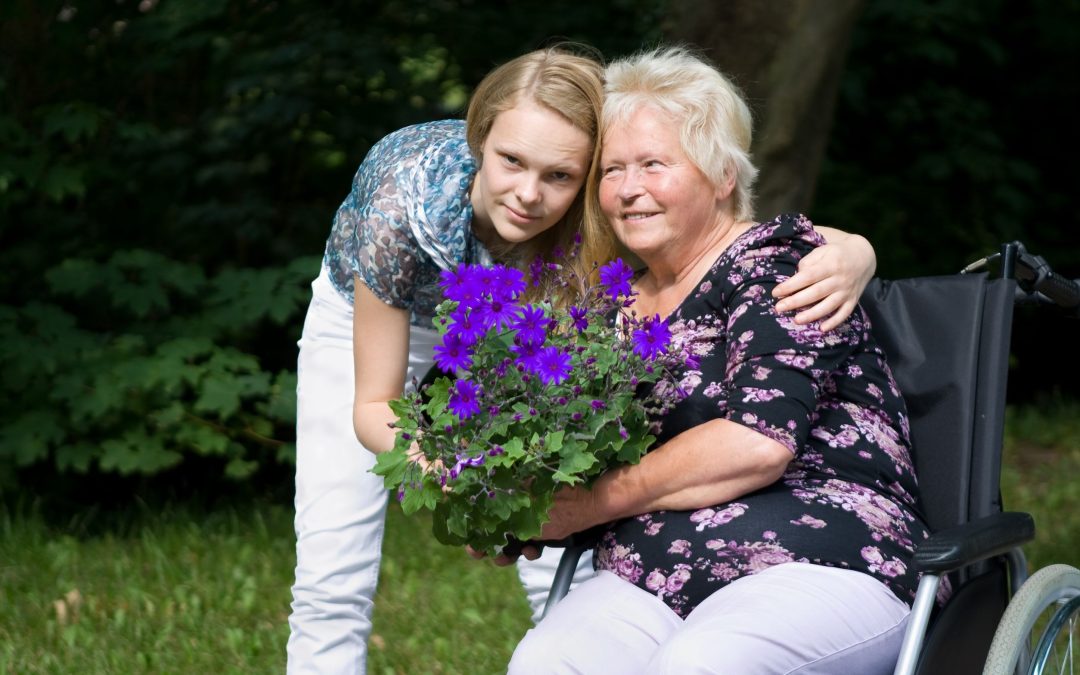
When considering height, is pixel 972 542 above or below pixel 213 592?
above

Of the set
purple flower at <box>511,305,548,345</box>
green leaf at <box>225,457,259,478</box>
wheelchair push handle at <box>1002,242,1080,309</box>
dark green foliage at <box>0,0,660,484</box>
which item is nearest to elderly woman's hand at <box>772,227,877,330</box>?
wheelchair push handle at <box>1002,242,1080,309</box>

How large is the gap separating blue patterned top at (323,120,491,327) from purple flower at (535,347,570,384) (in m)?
0.58

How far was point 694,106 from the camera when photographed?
258 cm

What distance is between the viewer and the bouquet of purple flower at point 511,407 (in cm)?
218

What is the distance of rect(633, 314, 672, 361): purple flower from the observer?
2240 millimetres

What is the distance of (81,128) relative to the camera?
4855 millimetres

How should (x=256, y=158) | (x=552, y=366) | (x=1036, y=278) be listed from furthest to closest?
(x=256, y=158)
(x=1036, y=278)
(x=552, y=366)

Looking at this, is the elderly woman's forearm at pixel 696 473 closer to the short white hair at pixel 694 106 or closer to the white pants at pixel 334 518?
the short white hair at pixel 694 106

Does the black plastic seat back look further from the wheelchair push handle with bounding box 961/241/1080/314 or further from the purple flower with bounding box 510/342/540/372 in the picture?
the purple flower with bounding box 510/342/540/372

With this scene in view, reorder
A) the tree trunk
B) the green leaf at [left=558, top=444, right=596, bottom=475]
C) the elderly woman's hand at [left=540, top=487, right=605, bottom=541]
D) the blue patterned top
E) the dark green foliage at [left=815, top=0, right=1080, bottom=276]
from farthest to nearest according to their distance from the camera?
the dark green foliage at [left=815, top=0, right=1080, bottom=276] → the tree trunk → the blue patterned top → the elderly woman's hand at [left=540, top=487, right=605, bottom=541] → the green leaf at [left=558, top=444, right=596, bottom=475]

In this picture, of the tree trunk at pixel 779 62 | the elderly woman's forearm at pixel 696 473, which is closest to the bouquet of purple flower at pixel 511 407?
the elderly woman's forearm at pixel 696 473

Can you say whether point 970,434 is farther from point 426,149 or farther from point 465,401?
point 426,149

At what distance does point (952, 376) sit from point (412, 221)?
1118mm

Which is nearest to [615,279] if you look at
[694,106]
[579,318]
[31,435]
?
[579,318]
